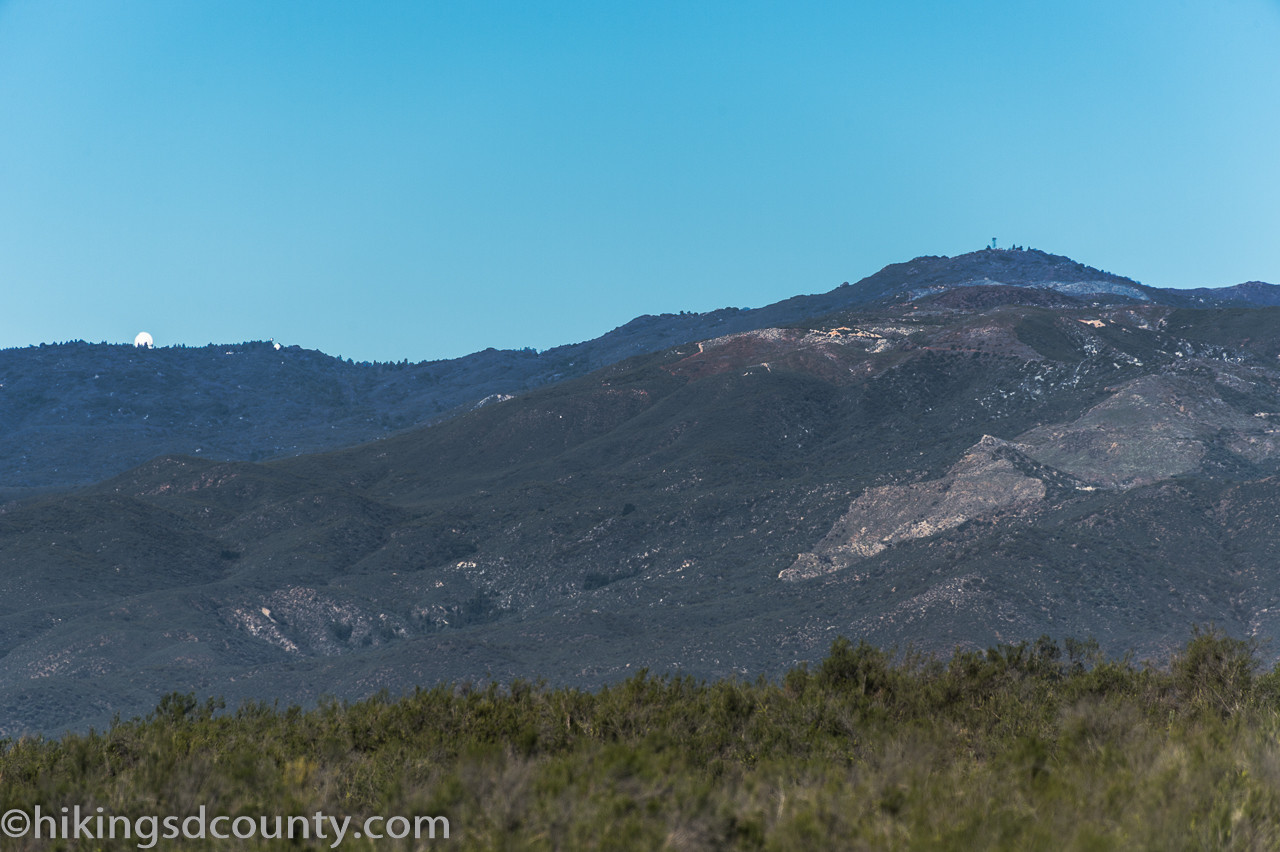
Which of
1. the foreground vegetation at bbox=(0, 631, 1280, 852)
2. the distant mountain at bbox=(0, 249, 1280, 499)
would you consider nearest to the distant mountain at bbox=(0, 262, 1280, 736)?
the foreground vegetation at bbox=(0, 631, 1280, 852)

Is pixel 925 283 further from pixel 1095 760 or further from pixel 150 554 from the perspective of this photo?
pixel 1095 760

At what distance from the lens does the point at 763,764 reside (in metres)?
12.1

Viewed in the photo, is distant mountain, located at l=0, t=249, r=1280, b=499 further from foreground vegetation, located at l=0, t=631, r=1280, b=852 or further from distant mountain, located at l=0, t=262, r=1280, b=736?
foreground vegetation, located at l=0, t=631, r=1280, b=852

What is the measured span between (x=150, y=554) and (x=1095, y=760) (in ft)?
216

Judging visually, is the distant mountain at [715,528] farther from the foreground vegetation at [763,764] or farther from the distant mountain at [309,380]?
the distant mountain at [309,380]

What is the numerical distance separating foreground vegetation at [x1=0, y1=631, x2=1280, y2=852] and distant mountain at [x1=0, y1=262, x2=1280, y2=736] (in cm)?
1509

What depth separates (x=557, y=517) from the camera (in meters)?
68.2

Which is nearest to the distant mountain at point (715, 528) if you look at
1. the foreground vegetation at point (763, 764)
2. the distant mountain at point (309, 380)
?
the foreground vegetation at point (763, 764)

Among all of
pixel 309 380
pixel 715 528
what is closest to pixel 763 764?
pixel 715 528

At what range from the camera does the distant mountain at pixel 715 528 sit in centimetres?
4628

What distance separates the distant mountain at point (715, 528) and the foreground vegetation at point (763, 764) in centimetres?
1509

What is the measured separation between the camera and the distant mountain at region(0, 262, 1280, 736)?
152 feet

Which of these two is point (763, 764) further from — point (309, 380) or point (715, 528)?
point (309, 380)

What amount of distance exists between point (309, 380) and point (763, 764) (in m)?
178
